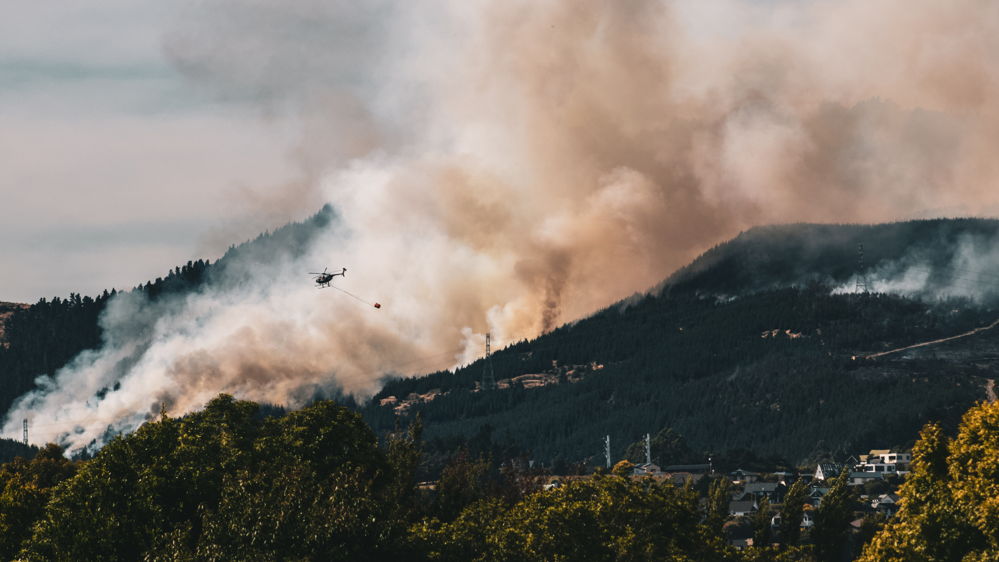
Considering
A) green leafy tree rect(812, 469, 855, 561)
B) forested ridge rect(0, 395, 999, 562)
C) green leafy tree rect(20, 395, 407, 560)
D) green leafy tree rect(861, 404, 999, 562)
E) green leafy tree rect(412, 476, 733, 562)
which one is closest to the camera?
green leafy tree rect(861, 404, 999, 562)

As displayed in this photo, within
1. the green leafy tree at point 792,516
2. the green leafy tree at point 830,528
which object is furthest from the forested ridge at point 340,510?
the green leafy tree at point 792,516

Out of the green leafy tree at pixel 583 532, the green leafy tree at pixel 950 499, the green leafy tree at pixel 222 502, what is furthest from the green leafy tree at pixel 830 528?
the green leafy tree at pixel 950 499

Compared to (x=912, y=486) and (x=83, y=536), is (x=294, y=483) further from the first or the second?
(x=912, y=486)

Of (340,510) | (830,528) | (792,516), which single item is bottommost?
(830,528)

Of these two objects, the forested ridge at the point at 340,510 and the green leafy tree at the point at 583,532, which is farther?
the green leafy tree at the point at 583,532

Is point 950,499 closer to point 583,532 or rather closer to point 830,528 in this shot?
point 583,532

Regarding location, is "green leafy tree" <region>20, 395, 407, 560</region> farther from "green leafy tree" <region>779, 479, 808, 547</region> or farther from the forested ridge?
"green leafy tree" <region>779, 479, 808, 547</region>

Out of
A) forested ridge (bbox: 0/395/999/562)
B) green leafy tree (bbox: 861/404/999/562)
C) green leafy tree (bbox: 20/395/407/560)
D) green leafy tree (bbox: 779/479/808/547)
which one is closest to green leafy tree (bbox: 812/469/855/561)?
green leafy tree (bbox: 779/479/808/547)

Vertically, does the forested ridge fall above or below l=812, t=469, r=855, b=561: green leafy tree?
above

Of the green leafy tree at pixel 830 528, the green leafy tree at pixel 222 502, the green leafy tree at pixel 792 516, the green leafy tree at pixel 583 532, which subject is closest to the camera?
the green leafy tree at pixel 222 502

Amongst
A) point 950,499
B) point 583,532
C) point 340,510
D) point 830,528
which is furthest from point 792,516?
point 950,499

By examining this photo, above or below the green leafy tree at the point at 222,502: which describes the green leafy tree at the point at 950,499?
below

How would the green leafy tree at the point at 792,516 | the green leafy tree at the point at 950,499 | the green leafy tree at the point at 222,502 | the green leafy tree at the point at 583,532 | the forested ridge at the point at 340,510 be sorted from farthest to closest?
1. the green leafy tree at the point at 792,516
2. the green leafy tree at the point at 583,532
3. the green leafy tree at the point at 222,502
4. the forested ridge at the point at 340,510
5. the green leafy tree at the point at 950,499

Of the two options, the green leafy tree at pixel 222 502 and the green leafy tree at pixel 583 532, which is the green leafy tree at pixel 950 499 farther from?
the green leafy tree at pixel 222 502
